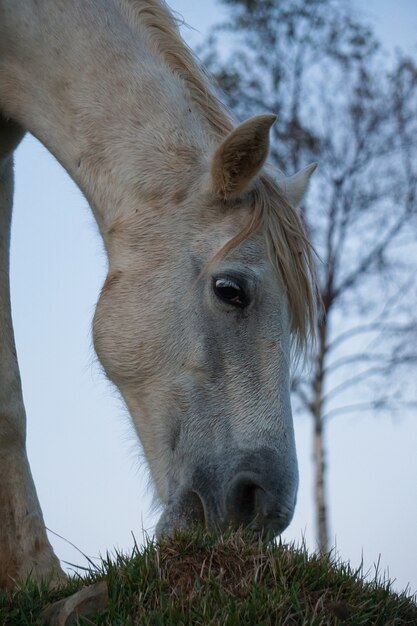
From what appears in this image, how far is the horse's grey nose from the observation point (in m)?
3.90

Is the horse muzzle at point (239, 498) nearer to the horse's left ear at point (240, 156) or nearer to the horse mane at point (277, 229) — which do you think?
the horse mane at point (277, 229)

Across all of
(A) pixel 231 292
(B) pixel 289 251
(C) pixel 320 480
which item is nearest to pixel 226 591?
(A) pixel 231 292

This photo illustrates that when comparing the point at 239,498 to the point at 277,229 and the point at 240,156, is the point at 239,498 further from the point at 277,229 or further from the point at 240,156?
the point at 240,156

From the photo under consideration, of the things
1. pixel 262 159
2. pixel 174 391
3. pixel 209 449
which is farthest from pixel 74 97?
pixel 209 449

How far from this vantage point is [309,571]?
3.32 m

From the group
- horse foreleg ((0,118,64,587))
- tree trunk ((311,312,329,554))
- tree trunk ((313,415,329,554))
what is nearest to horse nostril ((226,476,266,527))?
horse foreleg ((0,118,64,587))

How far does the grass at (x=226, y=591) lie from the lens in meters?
3.01

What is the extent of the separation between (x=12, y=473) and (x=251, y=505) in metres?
1.41

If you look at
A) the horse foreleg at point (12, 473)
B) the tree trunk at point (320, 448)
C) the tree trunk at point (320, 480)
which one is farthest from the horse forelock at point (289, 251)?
the tree trunk at point (320, 480)

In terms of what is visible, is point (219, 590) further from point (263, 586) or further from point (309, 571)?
point (309, 571)

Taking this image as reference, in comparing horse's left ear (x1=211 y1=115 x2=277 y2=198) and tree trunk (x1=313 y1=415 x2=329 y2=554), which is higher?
tree trunk (x1=313 y1=415 x2=329 y2=554)

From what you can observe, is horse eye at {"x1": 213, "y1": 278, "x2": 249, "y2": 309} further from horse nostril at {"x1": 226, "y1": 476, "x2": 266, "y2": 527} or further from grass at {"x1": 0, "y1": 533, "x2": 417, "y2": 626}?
grass at {"x1": 0, "y1": 533, "x2": 417, "y2": 626}

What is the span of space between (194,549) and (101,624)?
1.53 feet

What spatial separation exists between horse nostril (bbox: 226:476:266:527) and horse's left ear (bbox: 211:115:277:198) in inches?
52.0
